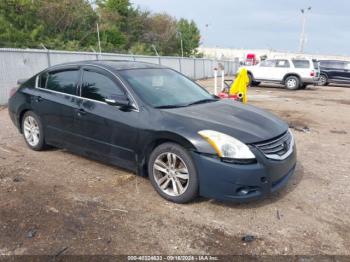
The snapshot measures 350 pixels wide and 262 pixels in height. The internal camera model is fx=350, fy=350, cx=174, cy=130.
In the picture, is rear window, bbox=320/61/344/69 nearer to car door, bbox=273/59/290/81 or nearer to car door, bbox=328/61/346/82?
car door, bbox=328/61/346/82

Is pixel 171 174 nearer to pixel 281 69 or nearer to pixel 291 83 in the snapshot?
pixel 291 83

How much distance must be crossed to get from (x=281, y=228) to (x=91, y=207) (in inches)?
81.1

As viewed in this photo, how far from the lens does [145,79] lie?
477 cm

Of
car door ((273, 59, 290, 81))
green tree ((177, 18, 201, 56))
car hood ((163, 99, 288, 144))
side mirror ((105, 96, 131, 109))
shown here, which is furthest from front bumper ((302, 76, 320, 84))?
green tree ((177, 18, 201, 56))

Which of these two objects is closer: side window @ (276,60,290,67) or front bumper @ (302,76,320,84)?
front bumper @ (302,76,320,84)

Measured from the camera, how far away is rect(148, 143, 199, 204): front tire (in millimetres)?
3826

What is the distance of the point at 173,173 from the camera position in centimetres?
401

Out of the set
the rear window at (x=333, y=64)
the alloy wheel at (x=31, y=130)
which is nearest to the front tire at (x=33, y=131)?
the alloy wheel at (x=31, y=130)

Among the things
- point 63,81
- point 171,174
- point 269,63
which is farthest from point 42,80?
point 269,63

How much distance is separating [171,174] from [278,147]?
126cm

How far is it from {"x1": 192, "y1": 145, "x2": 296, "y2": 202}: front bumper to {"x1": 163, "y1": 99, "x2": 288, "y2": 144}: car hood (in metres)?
0.27

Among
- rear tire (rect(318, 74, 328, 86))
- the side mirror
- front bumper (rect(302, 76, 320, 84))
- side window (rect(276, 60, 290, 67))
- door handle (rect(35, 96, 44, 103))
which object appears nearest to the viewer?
the side mirror

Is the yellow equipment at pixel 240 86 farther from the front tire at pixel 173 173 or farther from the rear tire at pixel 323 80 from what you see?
the rear tire at pixel 323 80

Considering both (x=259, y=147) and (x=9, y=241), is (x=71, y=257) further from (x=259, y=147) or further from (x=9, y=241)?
(x=259, y=147)
